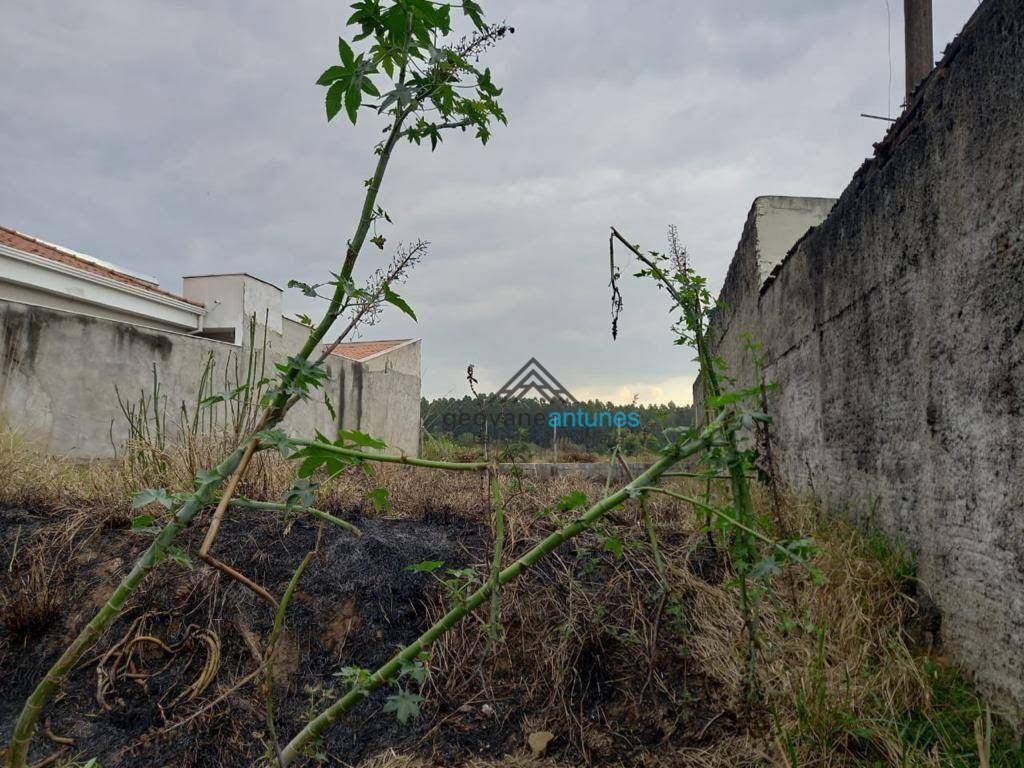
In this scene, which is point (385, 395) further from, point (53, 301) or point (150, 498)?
point (150, 498)

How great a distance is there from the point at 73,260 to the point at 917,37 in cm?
→ 1268

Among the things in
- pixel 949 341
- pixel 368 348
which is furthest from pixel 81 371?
pixel 368 348

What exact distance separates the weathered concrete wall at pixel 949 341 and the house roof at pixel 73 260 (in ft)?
36.0

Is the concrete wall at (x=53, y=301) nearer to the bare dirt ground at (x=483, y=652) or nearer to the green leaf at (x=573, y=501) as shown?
the bare dirt ground at (x=483, y=652)

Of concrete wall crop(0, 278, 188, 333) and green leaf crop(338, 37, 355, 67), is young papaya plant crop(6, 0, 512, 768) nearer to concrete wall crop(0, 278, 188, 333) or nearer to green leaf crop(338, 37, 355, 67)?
green leaf crop(338, 37, 355, 67)

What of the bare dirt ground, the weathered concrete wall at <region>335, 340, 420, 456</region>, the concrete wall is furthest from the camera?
the weathered concrete wall at <region>335, 340, 420, 456</region>

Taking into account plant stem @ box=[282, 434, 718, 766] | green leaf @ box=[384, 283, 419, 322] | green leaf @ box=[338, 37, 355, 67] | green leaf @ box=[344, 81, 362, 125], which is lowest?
plant stem @ box=[282, 434, 718, 766]

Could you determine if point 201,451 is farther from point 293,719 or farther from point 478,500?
point 293,719

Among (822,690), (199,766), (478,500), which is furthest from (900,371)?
(199,766)

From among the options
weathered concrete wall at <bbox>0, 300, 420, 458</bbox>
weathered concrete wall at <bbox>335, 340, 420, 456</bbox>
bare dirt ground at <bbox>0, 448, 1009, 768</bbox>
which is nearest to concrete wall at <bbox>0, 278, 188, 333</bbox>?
weathered concrete wall at <bbox>0, 300, 420, 458</bbox>

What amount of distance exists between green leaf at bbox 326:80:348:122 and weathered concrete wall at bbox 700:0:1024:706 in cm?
191

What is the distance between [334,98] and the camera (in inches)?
47.5

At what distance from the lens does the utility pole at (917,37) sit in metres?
5.11

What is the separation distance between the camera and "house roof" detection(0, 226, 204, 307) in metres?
11.0
